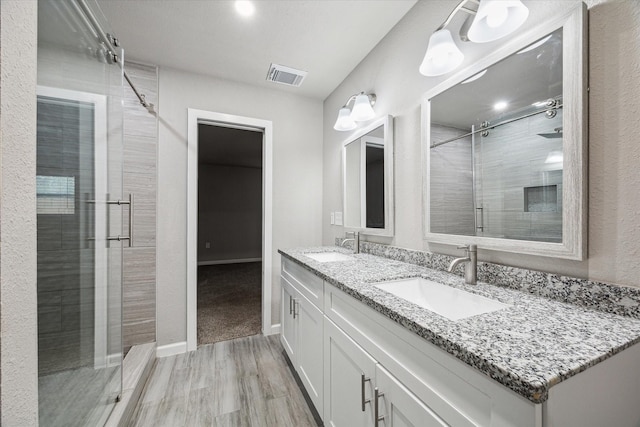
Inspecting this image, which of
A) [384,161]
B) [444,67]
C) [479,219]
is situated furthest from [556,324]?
[384,161]

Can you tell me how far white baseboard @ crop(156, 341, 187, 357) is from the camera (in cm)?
205

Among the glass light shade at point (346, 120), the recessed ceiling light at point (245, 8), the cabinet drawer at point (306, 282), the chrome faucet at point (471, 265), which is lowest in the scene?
the cabinet drawer at point (306, 282)

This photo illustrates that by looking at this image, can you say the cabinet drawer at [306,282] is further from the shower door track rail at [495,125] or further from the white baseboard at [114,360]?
the white baseboard at [114,360]

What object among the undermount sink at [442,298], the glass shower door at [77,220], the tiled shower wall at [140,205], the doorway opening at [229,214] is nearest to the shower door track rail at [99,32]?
the glass shower door at [77,220]

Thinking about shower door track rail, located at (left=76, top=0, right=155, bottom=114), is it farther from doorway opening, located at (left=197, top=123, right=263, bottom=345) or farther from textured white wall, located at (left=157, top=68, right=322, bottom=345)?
doorway opening, located at (left=197, top=123, right=263, bottom=345)

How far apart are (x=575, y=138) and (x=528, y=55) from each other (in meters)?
0.39

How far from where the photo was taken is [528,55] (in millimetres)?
955

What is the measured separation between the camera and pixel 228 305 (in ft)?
10.3

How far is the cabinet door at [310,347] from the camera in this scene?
132cm

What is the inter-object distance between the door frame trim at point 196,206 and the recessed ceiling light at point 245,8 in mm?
889

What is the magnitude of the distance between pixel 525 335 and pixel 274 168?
221 centimetres

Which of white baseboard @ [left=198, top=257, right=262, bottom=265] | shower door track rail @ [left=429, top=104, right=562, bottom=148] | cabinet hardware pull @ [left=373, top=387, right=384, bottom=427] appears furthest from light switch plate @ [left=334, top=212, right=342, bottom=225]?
white baseboard @ [left=198, top=257, right=262, bottom=265]

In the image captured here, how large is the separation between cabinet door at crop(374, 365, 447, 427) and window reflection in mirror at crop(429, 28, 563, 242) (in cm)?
70

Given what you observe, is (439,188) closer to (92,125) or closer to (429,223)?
(429,223)
